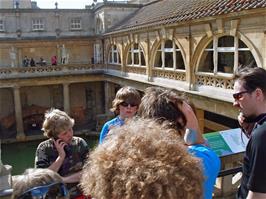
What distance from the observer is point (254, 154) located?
7.78 feet

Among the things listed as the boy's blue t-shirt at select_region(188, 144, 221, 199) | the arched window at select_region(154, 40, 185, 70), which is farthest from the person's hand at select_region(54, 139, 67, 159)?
the arched window at select_region(154, 40, 185, 70)

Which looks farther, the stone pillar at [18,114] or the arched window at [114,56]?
the stone pillar at [18,114]

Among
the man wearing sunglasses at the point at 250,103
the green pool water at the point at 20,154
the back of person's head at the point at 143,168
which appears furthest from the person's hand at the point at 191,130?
the green pool water at the point at 20,154

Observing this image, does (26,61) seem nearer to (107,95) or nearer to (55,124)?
(107,95)

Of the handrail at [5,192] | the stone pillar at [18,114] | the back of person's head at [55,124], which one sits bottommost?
the stone pillar at [18,114]

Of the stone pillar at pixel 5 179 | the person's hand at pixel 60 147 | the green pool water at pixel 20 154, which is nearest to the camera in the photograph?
the stone pillar at pixel 5 179

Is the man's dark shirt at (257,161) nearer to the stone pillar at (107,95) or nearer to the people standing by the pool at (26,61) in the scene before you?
the stone pillar at (107,95)

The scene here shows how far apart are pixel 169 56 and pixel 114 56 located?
915 centimetres

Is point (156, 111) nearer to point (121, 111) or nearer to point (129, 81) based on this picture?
point (121, 111)

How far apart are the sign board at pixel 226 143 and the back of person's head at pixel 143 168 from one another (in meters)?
2.81

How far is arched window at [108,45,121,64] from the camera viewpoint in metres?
24.4

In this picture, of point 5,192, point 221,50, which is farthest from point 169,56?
point 5,192

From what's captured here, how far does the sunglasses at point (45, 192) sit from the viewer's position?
7.48 feet

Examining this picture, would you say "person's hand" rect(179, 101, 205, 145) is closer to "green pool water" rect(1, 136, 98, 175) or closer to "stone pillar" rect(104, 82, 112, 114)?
"green pool water" rect(1, 136, 98, 175)
